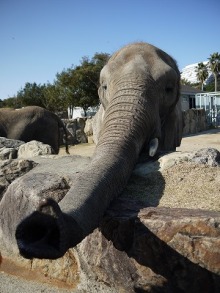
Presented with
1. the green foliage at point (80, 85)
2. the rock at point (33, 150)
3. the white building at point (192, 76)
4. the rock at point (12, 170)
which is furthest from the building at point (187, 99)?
the rock at point (12, 170)

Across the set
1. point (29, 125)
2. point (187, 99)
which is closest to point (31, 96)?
point (187, 99)

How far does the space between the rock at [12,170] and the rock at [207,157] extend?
1.74 m

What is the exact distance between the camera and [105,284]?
2922 millimetres

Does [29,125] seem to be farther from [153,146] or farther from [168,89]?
[153,146]

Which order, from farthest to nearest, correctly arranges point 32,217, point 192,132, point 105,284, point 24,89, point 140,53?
point 24,89
point 192,132
point 140,53
point 105,284
point 32,217

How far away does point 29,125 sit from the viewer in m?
10.7

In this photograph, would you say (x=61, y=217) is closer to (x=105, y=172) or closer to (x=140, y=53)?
(x=105, y=172)

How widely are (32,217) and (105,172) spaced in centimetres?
89

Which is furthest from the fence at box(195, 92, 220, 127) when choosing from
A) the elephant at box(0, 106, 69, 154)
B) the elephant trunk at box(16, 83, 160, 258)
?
the elephant trunk at box(16, 83, 160, 258)

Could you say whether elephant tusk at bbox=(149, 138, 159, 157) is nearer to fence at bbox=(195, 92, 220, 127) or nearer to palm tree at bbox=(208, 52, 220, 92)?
fence at bbox=(195, 92, 220, 127)

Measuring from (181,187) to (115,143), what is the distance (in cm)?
59

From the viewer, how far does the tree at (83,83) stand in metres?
30.8

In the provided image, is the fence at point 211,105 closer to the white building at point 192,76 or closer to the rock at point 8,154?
the rock at point 8,154

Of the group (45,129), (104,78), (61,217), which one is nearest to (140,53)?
(104,78)
